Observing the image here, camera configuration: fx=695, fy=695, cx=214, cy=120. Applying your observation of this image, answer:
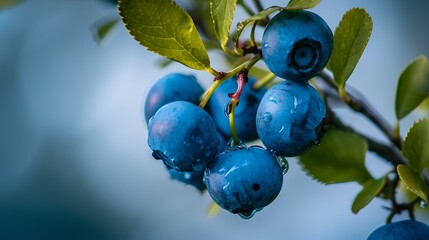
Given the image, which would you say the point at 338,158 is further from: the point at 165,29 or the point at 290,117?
the point at 165,29

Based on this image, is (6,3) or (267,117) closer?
(267,117)

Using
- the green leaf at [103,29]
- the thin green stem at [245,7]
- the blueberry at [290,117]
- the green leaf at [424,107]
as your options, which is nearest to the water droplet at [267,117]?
the blueberry at [290,117]

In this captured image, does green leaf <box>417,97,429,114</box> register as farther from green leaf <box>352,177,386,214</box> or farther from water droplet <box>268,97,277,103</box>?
water droplet <box>268,97,277,103</box>

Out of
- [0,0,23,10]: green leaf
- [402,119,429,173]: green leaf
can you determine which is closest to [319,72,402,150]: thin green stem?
[402,119,429,173]: green leaf

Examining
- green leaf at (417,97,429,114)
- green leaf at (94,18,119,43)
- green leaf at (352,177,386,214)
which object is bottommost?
green leaf at (417,97,429,114)

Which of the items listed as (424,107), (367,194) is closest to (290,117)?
(367,194)

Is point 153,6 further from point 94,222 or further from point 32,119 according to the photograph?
point 32,119

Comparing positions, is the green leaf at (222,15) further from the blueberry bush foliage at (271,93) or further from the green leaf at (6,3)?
the green leaf at (6,3)

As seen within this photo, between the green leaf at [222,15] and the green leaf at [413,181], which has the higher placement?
the green leaf at [222,15]
